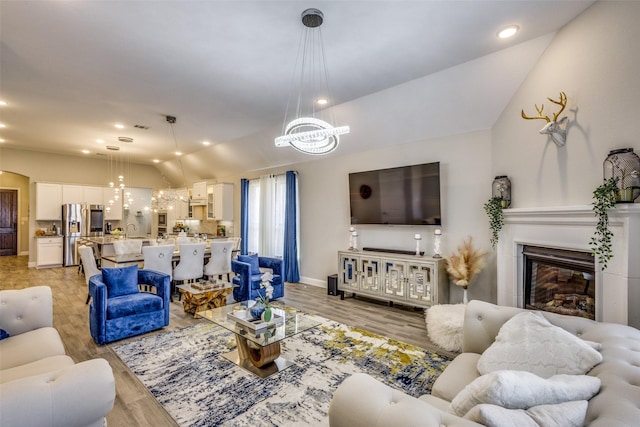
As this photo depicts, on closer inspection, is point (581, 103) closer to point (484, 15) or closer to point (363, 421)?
point (484, 15)

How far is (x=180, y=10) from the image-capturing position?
257 cm

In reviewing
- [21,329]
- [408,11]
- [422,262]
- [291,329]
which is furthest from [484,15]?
[21,329]

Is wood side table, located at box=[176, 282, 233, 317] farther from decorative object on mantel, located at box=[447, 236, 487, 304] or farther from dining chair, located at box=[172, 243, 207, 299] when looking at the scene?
decorative object on mantel, located at box=[447, 236, 487, 304]

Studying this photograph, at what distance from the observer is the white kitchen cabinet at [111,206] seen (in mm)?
9508

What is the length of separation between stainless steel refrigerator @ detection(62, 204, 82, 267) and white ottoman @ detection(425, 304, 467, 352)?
9.66 meters

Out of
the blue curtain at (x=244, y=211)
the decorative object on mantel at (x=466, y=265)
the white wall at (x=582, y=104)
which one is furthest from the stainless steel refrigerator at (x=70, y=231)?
the white wall at (x=582, y=104)

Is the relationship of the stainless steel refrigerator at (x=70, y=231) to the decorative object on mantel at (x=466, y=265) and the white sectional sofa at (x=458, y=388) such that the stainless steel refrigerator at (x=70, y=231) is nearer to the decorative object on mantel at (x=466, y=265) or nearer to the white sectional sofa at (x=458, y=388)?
the decorative object on mantel at (x=466, y=265)

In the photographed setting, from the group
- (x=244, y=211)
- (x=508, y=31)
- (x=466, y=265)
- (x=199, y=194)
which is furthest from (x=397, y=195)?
(x=199, y=194)

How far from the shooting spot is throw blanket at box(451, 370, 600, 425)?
97 centimetres

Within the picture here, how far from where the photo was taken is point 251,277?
4961 mm

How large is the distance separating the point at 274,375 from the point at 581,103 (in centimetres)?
377

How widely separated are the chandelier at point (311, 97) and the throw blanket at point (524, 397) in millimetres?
2125

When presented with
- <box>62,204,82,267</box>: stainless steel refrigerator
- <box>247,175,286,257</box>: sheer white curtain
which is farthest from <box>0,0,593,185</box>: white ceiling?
<box>62,204,82,267</box>: stainless steel refrigerator

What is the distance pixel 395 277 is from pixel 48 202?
9907 mm
